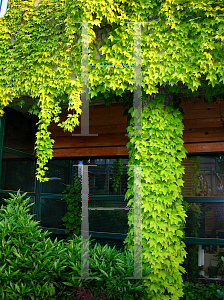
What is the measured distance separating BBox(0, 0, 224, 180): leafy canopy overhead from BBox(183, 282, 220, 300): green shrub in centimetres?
352

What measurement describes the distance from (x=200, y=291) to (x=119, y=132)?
356cm

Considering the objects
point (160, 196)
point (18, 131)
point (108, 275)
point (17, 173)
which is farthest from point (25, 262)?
point (18, 131)

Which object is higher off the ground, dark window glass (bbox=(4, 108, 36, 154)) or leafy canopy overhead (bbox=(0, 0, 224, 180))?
leafy canopy overhead (bbox=(0, 0, 224, 180))

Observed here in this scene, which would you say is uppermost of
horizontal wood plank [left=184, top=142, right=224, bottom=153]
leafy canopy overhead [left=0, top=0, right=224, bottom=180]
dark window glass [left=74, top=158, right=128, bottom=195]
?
leafy canopy overhead [left=0, top=0, right=224, bottom=180]

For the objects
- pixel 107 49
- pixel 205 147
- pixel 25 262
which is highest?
pixel 107 49

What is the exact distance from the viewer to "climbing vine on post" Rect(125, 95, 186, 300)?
3732 millimetres

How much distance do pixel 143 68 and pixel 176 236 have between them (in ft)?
8.15

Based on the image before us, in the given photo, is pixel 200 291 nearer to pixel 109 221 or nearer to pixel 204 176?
pixel 204 176

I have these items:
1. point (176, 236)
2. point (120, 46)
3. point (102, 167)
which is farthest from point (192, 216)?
point (120, 46)

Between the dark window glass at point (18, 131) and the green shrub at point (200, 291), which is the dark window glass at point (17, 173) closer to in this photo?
the dark window glass at point (18, 131)

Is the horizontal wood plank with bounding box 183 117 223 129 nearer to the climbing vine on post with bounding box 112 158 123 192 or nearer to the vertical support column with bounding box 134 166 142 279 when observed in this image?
the climbing vine on post with bounding box 112 158 123 192

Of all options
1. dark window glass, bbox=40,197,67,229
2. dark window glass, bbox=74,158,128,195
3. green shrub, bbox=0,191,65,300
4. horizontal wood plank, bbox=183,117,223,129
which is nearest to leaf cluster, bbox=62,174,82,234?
dark window glass, bbox=40,197,67,229

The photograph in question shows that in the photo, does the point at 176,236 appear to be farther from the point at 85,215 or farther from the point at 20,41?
the point at 20,41

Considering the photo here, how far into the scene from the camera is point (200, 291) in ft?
15.8
